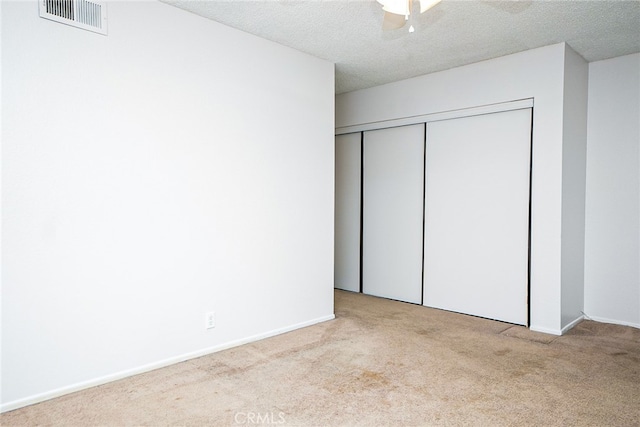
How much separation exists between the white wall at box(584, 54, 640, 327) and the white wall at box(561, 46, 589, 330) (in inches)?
3.5

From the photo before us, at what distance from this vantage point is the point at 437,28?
3299 mm

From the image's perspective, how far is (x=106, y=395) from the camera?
97.7 inches

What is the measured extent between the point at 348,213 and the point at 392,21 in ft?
8.91

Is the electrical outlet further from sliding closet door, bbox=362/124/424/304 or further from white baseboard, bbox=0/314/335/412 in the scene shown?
sliding closet door, bbox=362/124/424/304

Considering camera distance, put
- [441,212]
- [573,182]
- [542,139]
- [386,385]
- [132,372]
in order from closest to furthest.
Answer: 1. [386,385]
2. [132,372]
3. [542,139]
4. [573,182]
5. [441,212]

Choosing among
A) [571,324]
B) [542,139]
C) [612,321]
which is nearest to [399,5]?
[542,139]

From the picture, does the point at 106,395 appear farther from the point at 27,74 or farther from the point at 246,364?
the point at 27,74

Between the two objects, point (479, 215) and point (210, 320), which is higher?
point (479, 215)

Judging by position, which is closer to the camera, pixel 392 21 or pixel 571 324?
pixel 392 21

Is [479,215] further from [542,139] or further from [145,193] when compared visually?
[145,193]

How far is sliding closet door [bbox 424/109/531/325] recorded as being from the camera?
396 cm

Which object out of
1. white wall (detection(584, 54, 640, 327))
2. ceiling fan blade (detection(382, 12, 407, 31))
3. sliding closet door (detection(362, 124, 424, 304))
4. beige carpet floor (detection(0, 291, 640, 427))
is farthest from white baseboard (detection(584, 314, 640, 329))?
ceiling fan blade (detection(382, 12, 407, 31))

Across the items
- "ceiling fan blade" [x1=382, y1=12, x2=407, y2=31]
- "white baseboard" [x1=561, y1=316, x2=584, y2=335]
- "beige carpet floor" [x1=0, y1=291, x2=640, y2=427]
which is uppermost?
"ceiling fan blade" [x1=382, y1=12, x2=407, y2=31]

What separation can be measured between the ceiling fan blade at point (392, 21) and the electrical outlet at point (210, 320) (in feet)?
8.07
